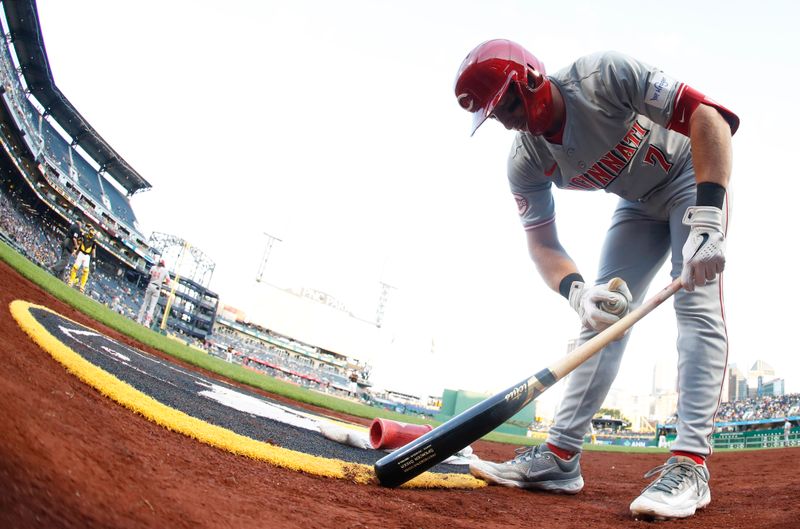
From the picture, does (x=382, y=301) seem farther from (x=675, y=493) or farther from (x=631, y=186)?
(x=675, y=493)

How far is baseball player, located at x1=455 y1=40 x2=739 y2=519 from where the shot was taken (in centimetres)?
222

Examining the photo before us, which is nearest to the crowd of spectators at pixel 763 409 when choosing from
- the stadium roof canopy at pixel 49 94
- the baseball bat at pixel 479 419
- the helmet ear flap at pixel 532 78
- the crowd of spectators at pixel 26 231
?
the baseball bat at pixel 479 419

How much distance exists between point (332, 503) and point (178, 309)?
41.3m

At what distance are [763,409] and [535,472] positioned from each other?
27.5m

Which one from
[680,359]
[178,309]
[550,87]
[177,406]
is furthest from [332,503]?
[178,309]

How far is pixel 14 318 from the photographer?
10.6 feet

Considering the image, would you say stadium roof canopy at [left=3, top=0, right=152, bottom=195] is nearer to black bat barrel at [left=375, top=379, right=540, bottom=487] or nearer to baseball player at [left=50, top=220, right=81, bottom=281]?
baseball player at [left=50, top=220, right=81, bottom=281]

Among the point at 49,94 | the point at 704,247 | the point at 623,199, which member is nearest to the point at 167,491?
the point at 704,247

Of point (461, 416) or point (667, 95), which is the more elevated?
point (667, 95)

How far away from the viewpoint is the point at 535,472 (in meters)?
2.73

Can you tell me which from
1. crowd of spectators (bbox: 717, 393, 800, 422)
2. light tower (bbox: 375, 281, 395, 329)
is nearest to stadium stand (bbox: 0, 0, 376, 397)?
light tower (bbox: 375, 281, 395, 329)

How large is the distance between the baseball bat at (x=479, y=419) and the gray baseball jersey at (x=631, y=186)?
0.36 m

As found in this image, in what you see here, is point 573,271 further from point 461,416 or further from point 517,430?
point 517,430

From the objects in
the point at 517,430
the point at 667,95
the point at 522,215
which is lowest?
the point at 517,430
